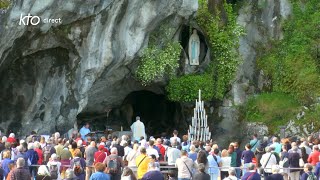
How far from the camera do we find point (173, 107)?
127ft

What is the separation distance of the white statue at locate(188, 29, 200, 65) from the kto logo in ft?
26.4

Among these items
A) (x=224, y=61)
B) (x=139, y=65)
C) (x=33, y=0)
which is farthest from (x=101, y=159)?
(x=224, y=61)

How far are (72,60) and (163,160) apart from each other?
9532mm

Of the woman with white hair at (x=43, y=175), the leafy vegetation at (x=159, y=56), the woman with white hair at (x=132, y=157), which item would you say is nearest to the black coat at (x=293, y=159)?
the woman with white hair at (x=132, y=157)

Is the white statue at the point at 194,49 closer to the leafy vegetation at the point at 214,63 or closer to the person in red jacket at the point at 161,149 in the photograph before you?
the leafy vegetation at the point at 214,63

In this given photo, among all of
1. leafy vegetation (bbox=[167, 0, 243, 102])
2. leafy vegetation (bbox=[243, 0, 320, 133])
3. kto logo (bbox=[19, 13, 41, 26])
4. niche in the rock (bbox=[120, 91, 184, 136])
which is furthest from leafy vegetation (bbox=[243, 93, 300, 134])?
kto logo (bbox=[19, 13, 41, 26])

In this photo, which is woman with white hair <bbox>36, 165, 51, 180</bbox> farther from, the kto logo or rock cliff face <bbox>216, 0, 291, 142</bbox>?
rock cliff face <bbox>216, 0, 291, 142</bbox>

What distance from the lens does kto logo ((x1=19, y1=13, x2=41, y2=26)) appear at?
29109mm

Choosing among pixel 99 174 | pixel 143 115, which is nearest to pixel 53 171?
pixel 99 174

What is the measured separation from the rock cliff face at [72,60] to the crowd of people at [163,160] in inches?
292

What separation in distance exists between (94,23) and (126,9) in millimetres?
1469

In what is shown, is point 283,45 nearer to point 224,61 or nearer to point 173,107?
point 224,61

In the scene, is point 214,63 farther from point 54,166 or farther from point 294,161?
point 54,166

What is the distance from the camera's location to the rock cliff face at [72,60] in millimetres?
31141
